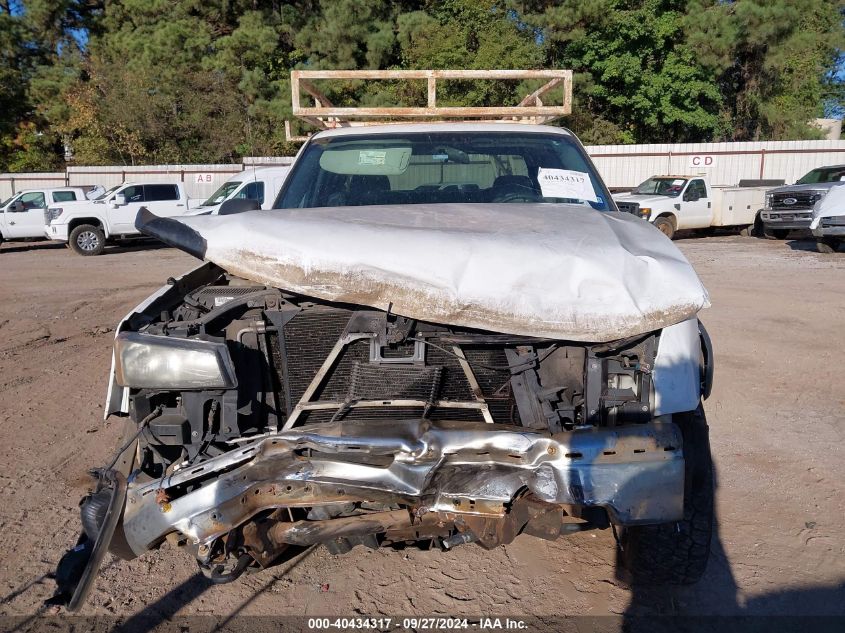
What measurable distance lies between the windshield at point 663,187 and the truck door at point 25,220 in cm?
1675

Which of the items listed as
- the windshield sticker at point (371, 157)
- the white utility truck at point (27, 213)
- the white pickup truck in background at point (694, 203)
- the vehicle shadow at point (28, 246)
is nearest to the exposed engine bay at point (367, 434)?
the windshield sticker at point (371, 157)

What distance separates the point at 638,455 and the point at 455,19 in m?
30.7

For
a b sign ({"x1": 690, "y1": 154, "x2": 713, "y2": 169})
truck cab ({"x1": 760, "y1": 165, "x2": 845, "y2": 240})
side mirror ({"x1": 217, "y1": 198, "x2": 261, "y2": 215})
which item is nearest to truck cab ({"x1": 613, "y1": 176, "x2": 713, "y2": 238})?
truck cab ({"x1": 760, "y1": 165, "x2": 845, "y2": 240})

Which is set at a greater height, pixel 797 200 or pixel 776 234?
pixel 797 200

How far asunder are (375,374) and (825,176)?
19134mm

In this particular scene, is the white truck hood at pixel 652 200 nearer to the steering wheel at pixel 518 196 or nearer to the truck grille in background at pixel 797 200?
the truck grille in background at pixel 797 200

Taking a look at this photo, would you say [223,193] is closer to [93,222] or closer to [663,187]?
[93,222]

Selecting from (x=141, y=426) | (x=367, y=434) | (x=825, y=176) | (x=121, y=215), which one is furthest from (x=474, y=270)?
(x=825, y=176)

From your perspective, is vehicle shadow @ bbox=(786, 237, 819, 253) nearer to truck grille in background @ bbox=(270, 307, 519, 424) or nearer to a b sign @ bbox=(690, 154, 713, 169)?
a b sign @ bbox=(690, 154, 713, 169)

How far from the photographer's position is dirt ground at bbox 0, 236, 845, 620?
9.73 ft

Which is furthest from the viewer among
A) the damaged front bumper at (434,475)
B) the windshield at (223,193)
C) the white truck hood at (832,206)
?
the windshield at (223,193)

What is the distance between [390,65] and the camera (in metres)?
31.3

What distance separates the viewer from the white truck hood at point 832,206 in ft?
47.4

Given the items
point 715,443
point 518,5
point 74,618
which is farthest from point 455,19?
point 74,618
